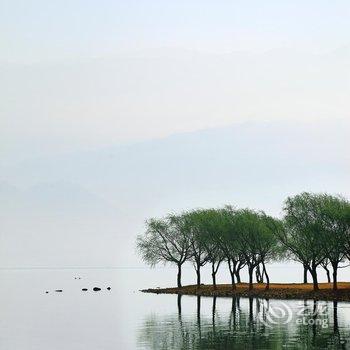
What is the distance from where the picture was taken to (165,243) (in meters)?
139

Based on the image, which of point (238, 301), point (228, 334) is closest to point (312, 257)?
point (238, 301)

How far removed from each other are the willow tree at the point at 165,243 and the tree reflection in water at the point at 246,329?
43697 millimetres

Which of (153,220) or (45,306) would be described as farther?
(153,220)

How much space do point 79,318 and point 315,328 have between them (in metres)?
33.2

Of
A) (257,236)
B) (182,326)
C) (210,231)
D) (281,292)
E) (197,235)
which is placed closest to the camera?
(182,326)

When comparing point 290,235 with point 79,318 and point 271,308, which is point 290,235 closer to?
point 271,308

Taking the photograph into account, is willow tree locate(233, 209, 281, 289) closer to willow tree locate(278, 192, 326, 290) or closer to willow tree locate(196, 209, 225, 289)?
willow tree locate(196, 209, 225, 289)

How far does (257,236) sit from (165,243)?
998 inches

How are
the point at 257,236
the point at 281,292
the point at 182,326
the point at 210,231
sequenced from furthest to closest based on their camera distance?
1. the point at 210,231
2. the point at 257,236
3. the point at 281,292
4. the point at 182,326

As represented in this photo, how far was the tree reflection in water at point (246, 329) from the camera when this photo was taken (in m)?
56.6

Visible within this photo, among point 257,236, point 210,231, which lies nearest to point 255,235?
point 257,236

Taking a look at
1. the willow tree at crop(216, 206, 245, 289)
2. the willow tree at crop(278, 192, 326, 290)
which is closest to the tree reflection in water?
the willow tree at crop(278, 192, 326, 290)

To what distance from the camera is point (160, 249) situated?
140 m

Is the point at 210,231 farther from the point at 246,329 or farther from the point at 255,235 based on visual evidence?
the point at 246,329
